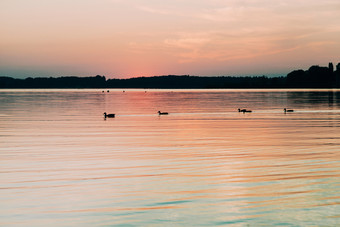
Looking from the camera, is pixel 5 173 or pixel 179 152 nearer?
pixel 5 173

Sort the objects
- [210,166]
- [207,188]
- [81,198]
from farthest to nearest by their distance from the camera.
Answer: [210,166], [207,188], [81,198]

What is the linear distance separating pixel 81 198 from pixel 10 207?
2397 mm

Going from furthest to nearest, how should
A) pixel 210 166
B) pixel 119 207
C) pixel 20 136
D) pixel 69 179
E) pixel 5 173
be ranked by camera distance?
pixel 20 136 < pixel 210 166 < pixel 5 173 < pixel 69 179 < pixel 119 207

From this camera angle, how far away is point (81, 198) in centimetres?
1555

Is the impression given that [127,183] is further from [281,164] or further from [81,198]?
[281,164]

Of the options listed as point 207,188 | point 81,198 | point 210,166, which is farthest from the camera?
point 210,166

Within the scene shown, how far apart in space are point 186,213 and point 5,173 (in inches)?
408

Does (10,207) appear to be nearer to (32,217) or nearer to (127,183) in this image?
(32,217)

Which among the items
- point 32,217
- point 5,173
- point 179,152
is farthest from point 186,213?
point 179,152

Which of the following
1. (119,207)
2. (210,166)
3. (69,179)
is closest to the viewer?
(119,207)

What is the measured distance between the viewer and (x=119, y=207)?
14375mm

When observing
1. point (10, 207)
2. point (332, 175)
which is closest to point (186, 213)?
point (10, 207)

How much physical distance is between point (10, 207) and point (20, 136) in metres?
22.4

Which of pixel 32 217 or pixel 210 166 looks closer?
pixel 32 217
